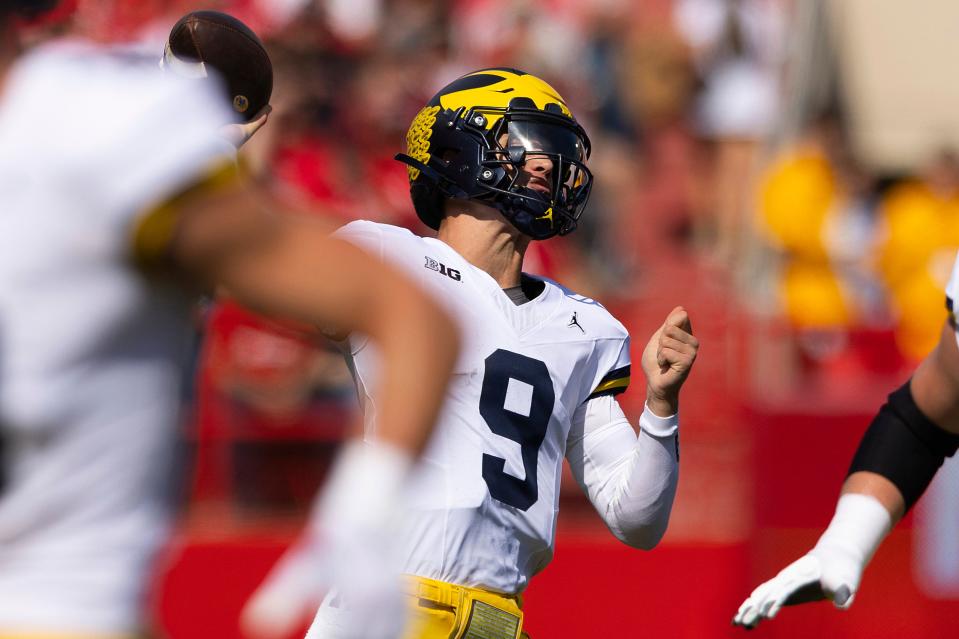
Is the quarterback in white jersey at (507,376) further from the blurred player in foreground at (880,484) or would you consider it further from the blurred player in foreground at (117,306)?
the blurred player in foreground at (117,306)

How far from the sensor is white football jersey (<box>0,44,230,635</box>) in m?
1.76

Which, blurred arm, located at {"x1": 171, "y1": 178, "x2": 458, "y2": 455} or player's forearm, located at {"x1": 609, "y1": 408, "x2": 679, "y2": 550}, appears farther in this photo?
player's forearm, located at {"x1": 609, "y1": 408, "x2": 679, "y2": 550}

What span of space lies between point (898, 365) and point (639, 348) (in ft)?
4.94

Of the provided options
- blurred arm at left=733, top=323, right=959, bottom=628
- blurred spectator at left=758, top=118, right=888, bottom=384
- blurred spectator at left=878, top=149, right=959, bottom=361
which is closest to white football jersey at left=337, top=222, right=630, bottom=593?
blurred arm at left=733, top=323, right=959, bottom=628

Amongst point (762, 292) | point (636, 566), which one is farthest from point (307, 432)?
point (762, 292)

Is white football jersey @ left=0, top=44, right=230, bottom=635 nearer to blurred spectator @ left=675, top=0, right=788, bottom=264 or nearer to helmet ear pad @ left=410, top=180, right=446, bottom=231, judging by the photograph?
helmet ear pad @ left=410, top=180, right=446, bottom=231

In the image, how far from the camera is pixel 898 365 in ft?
28.0

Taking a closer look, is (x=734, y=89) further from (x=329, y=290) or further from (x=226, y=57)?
(x=329, y=290)

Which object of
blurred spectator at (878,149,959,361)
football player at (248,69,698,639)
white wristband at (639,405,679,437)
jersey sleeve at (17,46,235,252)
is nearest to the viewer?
jersey sleeve at (17,46,235,252)

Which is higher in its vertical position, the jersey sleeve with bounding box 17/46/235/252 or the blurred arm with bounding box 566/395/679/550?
the jersey sleeve with bounding box 17/46/235/252

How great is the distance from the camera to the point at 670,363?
3.22 meters

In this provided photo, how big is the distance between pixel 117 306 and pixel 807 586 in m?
1.95

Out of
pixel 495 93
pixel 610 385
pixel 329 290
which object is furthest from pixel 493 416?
pixel 329 290

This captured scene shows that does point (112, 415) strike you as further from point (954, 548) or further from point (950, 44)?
point (950, 44)
